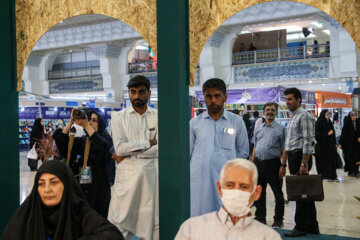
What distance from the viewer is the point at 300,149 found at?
4.70 m

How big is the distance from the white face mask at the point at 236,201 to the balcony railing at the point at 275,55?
14.6 m

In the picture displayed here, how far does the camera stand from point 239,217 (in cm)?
186

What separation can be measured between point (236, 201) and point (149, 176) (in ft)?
5.36

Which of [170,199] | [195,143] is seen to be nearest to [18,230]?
[170,199]

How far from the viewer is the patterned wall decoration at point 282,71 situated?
15.2 metres

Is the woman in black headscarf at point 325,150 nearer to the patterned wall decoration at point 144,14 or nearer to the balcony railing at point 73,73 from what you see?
the patterned wall decoration at point 144,14

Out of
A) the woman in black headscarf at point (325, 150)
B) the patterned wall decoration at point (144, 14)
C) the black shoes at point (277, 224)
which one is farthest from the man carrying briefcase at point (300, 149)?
the woman in black headscarf at point (325, 150)

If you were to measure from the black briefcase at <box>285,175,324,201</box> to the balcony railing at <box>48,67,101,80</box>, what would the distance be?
61.0 ft

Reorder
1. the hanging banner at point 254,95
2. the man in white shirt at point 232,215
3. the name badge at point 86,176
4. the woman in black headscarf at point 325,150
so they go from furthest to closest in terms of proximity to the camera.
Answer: the hanging banner at point 254,95
the woman in black headscarf at point 325,150
the name badge at point 86,176
the man in white shirt at point 232,215

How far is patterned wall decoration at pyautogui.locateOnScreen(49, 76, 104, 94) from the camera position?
20.4 m

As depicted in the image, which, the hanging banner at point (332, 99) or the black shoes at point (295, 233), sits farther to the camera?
the hanging banner at point (332, 99)

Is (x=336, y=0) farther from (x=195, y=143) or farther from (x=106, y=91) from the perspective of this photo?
(x=106, y=91)

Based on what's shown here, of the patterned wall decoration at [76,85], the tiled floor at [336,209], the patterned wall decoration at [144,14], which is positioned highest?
the patterned wall decoration at [76,85]

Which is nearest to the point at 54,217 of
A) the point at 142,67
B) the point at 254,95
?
the point at 254,95
